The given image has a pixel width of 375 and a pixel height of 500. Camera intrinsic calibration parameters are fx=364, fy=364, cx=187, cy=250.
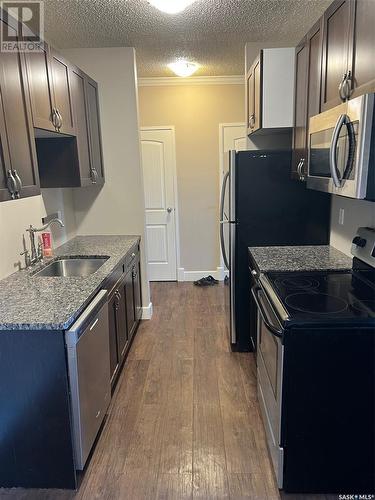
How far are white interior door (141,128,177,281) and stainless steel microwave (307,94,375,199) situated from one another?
10.5ft

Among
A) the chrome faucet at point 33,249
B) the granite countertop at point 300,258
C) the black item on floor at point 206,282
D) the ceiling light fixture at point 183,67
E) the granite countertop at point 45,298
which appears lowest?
the black item on floor at point 206,282

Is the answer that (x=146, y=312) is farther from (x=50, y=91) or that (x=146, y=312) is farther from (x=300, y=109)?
(x=300, y=109)

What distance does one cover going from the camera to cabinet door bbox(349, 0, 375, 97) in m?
1.50

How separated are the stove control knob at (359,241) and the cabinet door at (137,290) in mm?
1877

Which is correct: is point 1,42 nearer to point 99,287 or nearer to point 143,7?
point 143,7

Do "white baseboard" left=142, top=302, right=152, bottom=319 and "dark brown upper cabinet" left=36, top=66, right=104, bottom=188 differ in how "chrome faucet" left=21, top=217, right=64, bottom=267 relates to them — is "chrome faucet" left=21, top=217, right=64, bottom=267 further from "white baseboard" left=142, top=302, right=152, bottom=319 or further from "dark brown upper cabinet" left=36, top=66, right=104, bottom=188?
"white baseboard" left=142, top=302, right=152, bottom=319

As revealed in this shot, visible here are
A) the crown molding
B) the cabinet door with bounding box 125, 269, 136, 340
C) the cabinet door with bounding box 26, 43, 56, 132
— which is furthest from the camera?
the crown molding

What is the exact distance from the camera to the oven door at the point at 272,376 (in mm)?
1705

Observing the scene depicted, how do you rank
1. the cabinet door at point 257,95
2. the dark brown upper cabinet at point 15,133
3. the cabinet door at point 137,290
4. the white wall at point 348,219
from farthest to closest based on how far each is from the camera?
the cabinet door at point 137,290 → the cabinet door at point 257,95 → the white wall at point 348,219 → the dark brown upper cabinet at point 15,133

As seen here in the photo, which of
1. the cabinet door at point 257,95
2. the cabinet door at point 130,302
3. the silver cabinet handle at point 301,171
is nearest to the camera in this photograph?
the silver cabinet handle at point 301,171

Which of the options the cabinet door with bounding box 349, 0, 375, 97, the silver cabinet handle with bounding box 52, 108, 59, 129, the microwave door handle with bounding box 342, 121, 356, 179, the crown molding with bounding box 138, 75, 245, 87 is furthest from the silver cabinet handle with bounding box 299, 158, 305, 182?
the crown molding with bounding box 138, 75, 245, 87

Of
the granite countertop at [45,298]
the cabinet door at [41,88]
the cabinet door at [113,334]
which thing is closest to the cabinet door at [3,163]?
the cabinet door at [41,88]

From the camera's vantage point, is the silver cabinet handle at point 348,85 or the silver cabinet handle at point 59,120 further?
the silver cabinet handle at point 59,120

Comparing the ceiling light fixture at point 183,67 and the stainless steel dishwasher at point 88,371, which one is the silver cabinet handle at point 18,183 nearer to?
the stainless steel dishwasher at point 88,371
